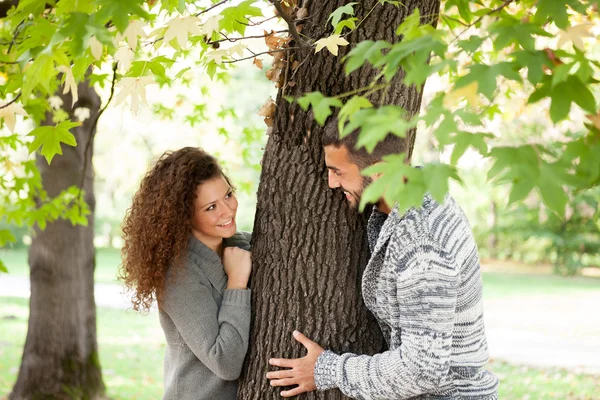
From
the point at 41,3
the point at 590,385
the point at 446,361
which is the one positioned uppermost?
the point at 41,3

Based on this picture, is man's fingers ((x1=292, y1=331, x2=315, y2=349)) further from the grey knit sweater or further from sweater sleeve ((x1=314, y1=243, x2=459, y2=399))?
sweater sleeve ((x1=314, y1=243, x2=459, y2=399))

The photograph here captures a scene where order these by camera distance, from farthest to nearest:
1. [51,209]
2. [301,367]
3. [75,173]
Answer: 1. [75,173]
2. [51,209]
3. [301,367]

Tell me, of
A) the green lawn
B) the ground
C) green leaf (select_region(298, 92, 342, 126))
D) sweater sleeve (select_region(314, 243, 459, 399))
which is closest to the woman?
sweater sleeve (select_region(314, 243, 459, 399))

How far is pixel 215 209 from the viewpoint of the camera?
2.98 metres

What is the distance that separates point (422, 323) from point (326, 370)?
496 millimetres

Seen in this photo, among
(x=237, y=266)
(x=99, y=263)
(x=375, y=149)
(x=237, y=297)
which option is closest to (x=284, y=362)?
(x=237, y=297)

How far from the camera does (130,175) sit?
24297 mm

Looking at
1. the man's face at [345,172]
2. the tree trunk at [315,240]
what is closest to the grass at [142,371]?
the tree trunk at [315,240]

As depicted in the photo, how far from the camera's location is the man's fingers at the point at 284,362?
2756 millimetres

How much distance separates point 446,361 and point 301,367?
2.15 ft

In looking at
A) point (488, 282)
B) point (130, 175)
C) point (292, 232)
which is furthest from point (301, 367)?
point (130, 175)

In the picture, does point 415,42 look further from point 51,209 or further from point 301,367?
point 51,209

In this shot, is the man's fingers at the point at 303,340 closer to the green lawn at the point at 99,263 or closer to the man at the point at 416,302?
the man at the point at 416,302

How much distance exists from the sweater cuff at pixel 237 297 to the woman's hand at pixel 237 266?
0.09ft
